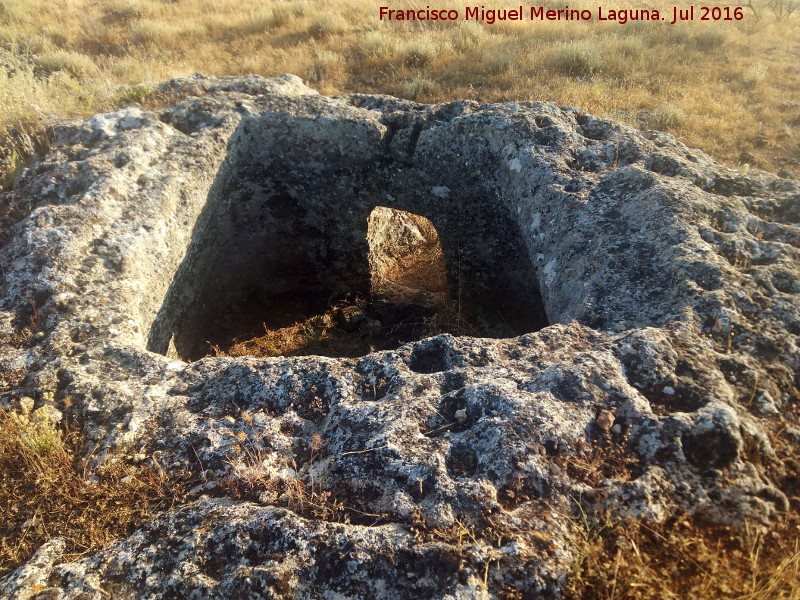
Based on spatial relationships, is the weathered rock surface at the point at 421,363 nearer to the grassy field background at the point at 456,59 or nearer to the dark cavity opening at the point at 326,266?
the dark cavity opening at the point at 326,266

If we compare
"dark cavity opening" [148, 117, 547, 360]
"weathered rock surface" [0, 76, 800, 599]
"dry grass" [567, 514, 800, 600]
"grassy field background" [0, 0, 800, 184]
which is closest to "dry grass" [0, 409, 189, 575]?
"weathered rock surface" [0, 76, 800, 599]

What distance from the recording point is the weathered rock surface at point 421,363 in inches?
70.7

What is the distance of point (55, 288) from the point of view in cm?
279

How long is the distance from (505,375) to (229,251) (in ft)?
9.82

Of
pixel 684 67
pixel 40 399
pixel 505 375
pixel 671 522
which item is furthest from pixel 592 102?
pixel 40 399

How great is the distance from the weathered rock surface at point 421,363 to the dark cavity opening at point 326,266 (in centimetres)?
4

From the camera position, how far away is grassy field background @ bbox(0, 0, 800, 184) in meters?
7.12

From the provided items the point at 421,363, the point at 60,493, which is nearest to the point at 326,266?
the point at 421,363

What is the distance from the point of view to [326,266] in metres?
4.95

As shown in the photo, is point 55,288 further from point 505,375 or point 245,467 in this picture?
point 505,375

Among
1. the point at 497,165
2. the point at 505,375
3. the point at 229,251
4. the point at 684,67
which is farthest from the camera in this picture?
the point at 684,67

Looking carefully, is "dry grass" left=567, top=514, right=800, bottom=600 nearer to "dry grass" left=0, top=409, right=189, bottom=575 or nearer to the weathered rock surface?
the weathered rock surface

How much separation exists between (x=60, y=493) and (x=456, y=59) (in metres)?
8.84

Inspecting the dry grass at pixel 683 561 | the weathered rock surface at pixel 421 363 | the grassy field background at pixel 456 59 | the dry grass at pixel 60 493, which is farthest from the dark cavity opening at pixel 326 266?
the dry grass at pixel 683 561
